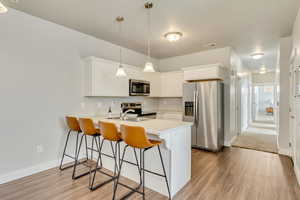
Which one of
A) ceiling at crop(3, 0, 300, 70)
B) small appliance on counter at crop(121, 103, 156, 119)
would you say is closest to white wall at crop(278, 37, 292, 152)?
ceiling at crop(3, 0, 300, 70)

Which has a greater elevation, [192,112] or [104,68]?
[104,68]

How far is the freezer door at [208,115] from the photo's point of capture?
379cm

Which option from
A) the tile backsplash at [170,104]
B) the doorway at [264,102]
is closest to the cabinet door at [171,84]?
the tile backsplash at [170,104]

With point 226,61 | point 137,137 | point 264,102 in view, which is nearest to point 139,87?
point 226,61

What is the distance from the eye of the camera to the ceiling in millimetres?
2369

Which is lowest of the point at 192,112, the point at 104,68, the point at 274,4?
the point at 192,112

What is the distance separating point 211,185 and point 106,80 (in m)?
2.79

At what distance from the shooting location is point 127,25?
10.0ft

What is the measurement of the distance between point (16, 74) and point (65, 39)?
3.61ft

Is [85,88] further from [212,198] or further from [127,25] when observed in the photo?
[212,198]

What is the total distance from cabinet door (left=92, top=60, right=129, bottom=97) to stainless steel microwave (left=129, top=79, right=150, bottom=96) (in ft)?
0.77

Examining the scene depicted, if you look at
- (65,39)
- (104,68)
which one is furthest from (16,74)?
(104,68)

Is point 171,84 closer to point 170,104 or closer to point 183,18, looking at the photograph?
point 170,104

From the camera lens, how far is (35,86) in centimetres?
274
